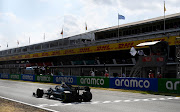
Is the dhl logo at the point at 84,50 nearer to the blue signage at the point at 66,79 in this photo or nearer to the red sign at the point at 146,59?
the blue signage at the point at 66,79

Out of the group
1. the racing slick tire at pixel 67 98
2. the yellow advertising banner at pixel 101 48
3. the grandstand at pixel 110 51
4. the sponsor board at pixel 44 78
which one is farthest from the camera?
the sponsor board at pixel 44 78

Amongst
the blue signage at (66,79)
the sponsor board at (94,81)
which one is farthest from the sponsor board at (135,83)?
the blue signage at (66,79)

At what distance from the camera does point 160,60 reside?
2611 centimetres

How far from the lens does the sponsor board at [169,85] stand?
18.6 metres

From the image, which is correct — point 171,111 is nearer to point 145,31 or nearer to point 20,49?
point 145,31

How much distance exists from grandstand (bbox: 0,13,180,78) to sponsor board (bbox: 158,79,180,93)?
4898 mm

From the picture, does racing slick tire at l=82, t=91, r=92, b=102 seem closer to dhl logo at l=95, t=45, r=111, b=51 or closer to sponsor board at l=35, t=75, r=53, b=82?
sponsor board at l=35, t=75, r=53, b=82

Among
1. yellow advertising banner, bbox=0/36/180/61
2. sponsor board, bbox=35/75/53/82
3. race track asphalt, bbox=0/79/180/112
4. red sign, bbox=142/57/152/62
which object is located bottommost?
race track asphalt, bbox=0/79/180/112

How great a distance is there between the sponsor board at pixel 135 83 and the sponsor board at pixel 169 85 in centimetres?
52

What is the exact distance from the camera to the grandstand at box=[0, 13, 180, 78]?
29000 mm

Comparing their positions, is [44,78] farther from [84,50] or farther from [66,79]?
[84,50]

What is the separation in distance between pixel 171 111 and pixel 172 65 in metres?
19.5

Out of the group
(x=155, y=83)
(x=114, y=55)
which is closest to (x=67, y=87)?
(x=155, y=83)

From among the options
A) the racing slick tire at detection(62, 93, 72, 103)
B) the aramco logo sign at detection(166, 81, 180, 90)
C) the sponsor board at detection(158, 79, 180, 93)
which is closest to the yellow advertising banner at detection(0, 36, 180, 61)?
the sponsor board at detection(158, 79, 180, 93)
